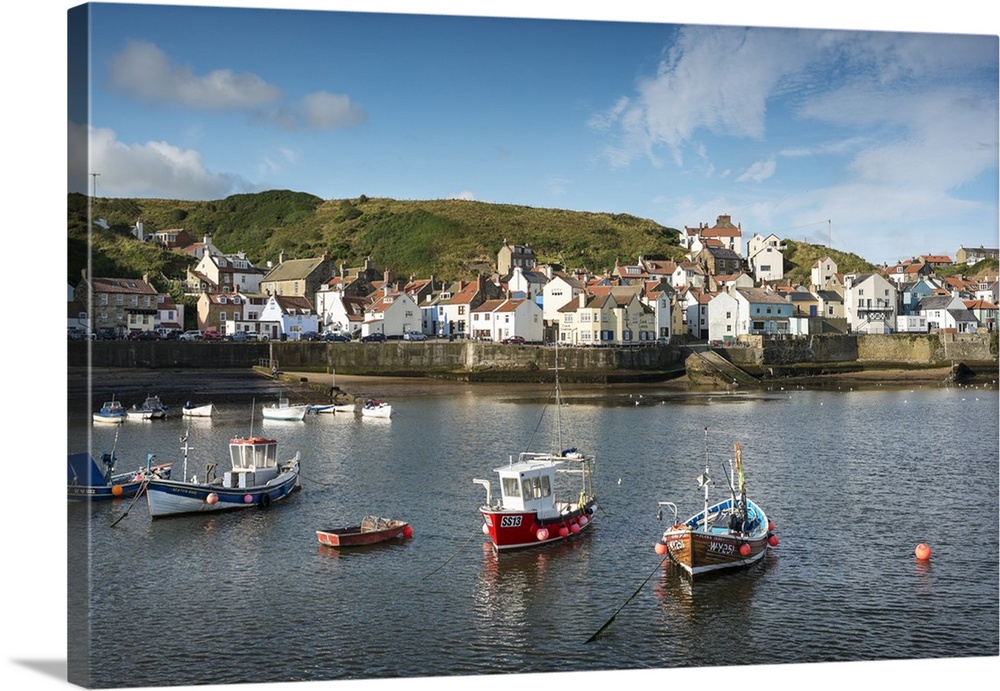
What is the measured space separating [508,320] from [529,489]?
19.2 m

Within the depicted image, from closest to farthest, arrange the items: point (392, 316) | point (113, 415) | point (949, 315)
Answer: point (113, 415) → point (392, 316) → point (949, 315)

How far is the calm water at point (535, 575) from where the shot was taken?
8695mm

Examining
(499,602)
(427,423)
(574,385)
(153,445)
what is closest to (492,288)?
(574,385)

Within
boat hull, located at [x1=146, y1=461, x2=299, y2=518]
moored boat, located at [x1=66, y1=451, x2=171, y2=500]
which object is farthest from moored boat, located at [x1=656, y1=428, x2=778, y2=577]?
→ moored boat, located at [x1=66, y1=451, x2=171, y2=500]

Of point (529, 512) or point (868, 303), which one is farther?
point (868, 303)

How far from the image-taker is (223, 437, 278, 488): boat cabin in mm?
15391

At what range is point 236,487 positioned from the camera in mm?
15070

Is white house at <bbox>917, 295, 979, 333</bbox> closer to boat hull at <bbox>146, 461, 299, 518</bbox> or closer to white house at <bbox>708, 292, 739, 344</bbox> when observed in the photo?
white house at <bbox>708, 292, 739, 344</bbox>

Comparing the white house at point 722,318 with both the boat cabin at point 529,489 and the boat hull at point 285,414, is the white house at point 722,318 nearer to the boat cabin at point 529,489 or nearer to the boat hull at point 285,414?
the boat hull at point 285,414

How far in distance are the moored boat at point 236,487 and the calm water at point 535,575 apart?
265 millimetres

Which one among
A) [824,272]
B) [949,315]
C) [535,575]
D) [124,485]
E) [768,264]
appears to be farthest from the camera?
[768,264]

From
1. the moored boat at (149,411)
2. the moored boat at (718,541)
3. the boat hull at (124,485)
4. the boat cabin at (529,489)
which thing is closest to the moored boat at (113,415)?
the moored boat at (149,411)

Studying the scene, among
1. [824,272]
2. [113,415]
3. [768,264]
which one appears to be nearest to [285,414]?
[113,415]

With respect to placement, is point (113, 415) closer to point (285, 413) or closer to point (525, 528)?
point (285, 413)
